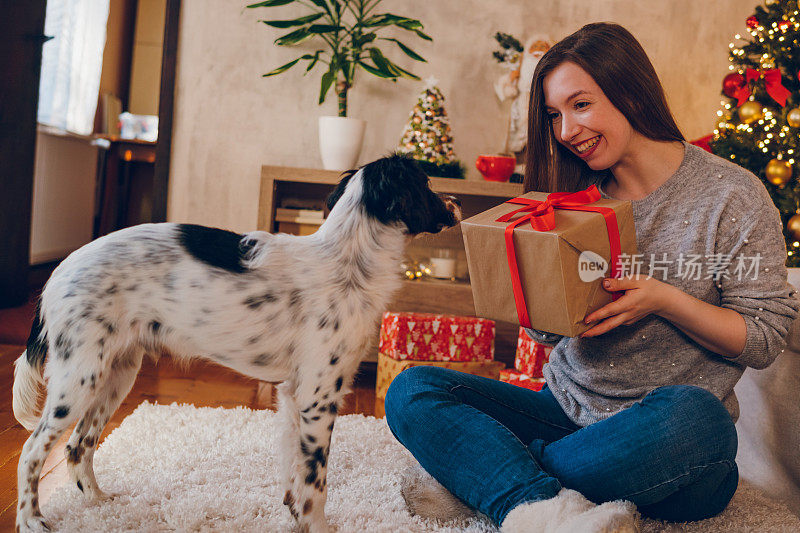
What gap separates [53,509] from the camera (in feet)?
5.00

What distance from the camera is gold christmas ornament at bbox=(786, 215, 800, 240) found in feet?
9.43

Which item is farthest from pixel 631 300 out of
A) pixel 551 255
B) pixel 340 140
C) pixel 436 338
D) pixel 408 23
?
pixel 408 23

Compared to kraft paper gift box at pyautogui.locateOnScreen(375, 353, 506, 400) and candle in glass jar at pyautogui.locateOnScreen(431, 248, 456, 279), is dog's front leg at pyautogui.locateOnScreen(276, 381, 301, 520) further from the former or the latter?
candle in glass jar at pyautogui.locateOnScreen(431, 248, 456, 279)

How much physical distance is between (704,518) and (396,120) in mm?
2717

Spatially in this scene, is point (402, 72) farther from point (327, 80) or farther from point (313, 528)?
point (313, 528)

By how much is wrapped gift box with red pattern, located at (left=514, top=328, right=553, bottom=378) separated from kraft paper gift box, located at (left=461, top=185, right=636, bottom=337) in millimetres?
1261

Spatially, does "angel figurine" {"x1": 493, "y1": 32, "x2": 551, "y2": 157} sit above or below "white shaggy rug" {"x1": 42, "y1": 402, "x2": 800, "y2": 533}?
above

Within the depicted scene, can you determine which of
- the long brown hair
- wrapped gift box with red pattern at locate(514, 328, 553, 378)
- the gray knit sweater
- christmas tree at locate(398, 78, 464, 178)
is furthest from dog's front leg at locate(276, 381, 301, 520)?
christmas tree at locate(398, 78, 464, 178)

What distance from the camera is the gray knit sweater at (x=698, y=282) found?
4.78 feet

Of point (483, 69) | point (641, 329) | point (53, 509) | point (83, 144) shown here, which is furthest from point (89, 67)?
point (641, 329)

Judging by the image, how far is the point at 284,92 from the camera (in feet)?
12.1

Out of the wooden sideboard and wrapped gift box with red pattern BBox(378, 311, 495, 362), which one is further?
the wooden sideboard

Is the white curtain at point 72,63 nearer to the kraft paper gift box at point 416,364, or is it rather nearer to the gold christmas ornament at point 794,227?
the kraft paper gift box at point 416,364

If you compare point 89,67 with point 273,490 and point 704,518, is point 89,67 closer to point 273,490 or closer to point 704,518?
point 273,490
